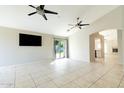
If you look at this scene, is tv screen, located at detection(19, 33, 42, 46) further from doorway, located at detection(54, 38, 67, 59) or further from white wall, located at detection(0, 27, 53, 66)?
doorway, located at detection(54, 38, 67, 59)

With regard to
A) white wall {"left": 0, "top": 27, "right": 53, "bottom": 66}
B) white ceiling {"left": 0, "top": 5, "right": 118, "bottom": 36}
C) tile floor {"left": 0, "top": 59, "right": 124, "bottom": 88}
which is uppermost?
white ceiling {"left": 0, "top": 5, "right": 118, "bottom": 36}

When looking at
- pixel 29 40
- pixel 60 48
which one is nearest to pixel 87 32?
pixel 60 48

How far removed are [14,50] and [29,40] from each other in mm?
1308

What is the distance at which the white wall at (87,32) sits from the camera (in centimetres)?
625

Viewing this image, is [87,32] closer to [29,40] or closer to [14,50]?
[29,40]

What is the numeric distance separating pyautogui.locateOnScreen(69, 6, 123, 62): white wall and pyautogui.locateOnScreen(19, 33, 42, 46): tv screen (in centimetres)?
333

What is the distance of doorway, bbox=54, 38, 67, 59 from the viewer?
1036cm

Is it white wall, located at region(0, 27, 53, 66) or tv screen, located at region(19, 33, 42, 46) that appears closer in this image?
white wall, located at region(0, 27, 53, 66)

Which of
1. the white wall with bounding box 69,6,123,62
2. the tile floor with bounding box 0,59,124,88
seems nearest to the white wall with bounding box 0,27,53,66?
the tile floor with bounding box 0,59,124,88

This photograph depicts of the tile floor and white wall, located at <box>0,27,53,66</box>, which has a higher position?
white wall, located at <box>0,27,53,66</box>

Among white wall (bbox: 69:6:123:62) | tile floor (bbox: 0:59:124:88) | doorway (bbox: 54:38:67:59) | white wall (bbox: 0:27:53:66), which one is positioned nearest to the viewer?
tile floor (bbox: 0:59:124:88)

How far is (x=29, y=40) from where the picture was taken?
785cm
